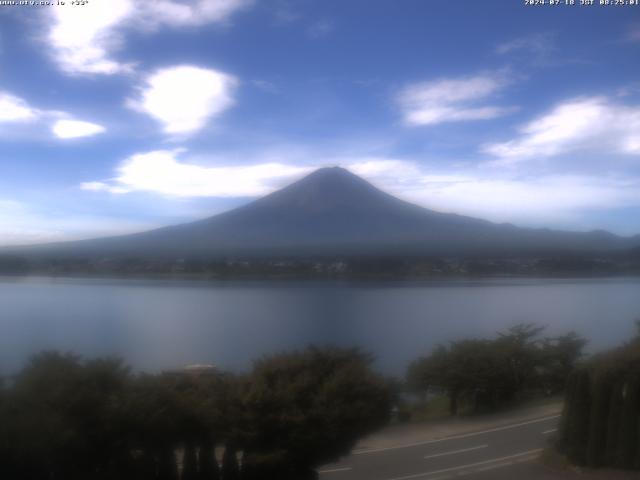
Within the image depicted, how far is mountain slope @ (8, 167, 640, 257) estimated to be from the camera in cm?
2291

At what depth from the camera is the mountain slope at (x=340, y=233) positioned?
2291 centimetres

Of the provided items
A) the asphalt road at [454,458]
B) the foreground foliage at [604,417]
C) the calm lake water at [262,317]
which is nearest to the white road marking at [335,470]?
the asphalt road at [454,458]

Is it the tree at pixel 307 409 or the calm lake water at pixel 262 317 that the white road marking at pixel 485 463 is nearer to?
the tree at pixel 307 409

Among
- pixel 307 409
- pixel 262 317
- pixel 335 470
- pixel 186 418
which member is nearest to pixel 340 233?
pixel 262 317

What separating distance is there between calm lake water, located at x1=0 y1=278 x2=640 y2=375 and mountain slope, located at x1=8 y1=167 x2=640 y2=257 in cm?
154

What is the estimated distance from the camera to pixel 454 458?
10938mm

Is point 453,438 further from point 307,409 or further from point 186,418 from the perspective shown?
point 186,418

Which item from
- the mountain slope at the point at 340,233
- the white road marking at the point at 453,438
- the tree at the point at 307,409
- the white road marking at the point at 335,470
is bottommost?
the white road marking at the point at 453,438

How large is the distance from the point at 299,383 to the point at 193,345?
265 inches

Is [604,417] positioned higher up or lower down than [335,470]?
higher up

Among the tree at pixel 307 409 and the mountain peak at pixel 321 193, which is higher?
the mountain peak at pixel 321 193

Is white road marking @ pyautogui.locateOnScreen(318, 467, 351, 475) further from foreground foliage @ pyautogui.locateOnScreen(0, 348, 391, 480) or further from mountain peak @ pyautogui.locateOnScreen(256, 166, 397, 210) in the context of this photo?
mountain peak @ pyautogui.locateOnScreen(256, 166, 397, 210)

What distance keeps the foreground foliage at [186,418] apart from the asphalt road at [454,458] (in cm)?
97

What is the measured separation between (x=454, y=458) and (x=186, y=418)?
16.7 feet
